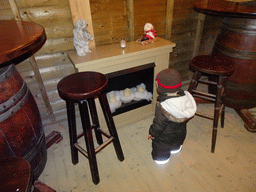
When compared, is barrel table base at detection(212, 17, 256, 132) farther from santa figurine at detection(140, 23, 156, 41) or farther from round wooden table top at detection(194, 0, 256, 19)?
santa figurine at detection(140, 23, 156, 41)

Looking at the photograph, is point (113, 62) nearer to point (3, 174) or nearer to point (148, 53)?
point (148, 53)

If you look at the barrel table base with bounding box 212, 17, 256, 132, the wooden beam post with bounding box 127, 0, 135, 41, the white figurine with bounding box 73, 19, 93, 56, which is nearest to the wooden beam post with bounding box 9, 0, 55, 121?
the white figurine with bounding box 73, 19, 93, 56

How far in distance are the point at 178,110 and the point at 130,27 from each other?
4.19 feet

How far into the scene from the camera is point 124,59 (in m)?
1.84

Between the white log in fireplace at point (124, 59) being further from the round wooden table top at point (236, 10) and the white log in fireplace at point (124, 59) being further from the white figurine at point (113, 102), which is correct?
the round wooden table top at point (236, 10)

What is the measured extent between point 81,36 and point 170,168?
1.59 meters

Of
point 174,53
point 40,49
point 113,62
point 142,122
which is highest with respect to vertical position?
point 40,49

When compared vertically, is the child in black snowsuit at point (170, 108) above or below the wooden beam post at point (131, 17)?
below

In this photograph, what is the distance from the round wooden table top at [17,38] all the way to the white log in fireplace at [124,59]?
487 millimetres

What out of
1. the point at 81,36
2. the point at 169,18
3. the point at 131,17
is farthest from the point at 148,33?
the point at 81,36

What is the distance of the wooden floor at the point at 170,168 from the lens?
1591mm

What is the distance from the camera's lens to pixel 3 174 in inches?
37.8

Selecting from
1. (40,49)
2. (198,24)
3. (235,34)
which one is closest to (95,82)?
(40,49)

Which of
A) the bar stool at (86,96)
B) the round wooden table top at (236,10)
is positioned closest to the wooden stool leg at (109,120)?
the bar stool at (86,96)
